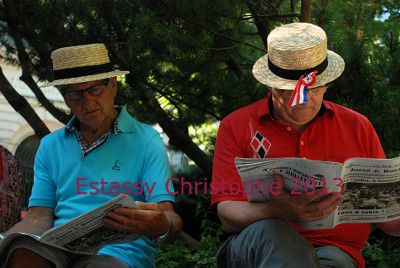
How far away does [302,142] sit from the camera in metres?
3.28

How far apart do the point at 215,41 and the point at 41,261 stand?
2.09 meters

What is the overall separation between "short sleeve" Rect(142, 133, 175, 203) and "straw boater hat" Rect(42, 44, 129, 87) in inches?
17.7

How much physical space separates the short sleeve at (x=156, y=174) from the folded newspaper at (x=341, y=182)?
514 millimetres

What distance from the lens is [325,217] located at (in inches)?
115

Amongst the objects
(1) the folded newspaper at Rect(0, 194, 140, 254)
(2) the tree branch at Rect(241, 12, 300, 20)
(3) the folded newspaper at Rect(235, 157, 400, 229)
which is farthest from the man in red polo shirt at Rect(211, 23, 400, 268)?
(2) the tree branch at Rect(241, 12, 300, 20)

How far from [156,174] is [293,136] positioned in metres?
0.66

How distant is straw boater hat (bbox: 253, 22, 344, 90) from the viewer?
321 centimetres

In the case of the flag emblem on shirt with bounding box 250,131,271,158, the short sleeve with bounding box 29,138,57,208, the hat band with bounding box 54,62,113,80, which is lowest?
the short sleeve with bounding box 29,138,57,208

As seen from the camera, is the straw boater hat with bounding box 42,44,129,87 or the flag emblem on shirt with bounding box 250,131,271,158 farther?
the straw boater hat with bounding box 42,44,129,87

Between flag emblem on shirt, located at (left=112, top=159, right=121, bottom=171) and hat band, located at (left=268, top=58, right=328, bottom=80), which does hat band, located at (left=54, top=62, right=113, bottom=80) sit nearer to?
flag emblem on shirt, located at (left=112, top=159, right=121, bottom=171)

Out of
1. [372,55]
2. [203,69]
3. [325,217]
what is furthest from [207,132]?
[325,217]

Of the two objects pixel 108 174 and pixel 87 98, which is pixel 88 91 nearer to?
pixel 87 98

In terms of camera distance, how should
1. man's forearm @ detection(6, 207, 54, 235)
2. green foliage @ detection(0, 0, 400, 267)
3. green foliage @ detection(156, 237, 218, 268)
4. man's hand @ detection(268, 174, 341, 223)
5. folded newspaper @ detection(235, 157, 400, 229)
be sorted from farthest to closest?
green foliage @ detection(156, 237, 218, 268) → green foliage @ detection(0, 0, 400, 267) → man's forearm @ detection(6, 207, 54, 235) → man's hand @ detection(268, 174, 341, 223) → folded newspaper @ detection(235, 157, 400, 229)

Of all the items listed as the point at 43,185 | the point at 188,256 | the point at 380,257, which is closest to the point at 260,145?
the point at 43,185
